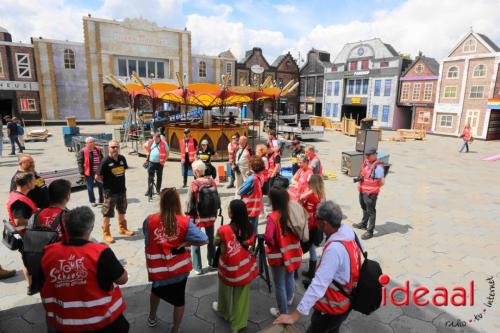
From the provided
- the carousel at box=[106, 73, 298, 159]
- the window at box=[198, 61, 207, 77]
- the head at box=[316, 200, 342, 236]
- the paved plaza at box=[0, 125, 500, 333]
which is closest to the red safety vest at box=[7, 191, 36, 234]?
the paved plaza at box=[0, 125, 500, 333]

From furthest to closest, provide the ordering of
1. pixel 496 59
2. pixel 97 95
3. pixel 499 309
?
pixel 97 95
pixel 496 59
pixel 499 309

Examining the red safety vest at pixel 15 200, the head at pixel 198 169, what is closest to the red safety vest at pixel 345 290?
the head at pixel 198 169

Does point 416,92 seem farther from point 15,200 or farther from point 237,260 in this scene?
point 15,200

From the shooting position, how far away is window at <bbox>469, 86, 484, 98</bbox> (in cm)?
2575

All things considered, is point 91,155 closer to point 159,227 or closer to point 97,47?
point 159,227

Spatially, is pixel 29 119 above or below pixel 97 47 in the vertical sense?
below

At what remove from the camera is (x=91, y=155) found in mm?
7230

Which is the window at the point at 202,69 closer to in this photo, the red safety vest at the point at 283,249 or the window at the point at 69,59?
the window at the point at 69,59

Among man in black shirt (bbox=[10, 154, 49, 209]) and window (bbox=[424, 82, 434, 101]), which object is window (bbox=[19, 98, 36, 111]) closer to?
man in black shirt (bbox=[10, 154, 49, 209])

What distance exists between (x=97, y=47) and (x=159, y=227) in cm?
3283

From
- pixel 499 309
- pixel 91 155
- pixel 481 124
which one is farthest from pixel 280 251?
pixel 481 124

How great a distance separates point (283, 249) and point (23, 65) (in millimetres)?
34249

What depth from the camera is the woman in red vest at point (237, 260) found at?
3232 millimetres

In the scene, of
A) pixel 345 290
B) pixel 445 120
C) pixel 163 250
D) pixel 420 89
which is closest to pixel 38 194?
pixel 163 250
